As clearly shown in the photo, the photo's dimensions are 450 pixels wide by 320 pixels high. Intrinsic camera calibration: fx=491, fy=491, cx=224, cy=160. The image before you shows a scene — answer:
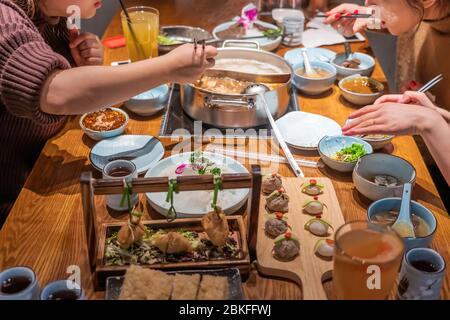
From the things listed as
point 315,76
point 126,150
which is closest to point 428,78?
point 315,76

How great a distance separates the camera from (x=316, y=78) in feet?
7.49

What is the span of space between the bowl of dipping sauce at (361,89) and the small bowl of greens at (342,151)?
381mm

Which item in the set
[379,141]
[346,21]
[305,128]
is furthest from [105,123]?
[346,21]

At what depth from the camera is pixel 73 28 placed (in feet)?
7.30

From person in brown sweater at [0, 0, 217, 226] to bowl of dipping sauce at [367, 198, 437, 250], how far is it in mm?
782

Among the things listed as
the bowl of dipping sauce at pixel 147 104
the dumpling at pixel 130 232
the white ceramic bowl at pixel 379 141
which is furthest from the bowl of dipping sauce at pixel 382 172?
the bowl of dipping sauce at pixel 147 104

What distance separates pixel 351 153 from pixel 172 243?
827mm

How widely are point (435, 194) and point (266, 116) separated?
0.70 metres

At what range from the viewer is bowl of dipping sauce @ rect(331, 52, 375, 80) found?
240 centimetres

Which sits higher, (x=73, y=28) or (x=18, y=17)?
(x=18, y=17)

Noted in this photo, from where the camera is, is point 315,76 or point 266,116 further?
point 315,76

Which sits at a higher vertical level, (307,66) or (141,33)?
(141,33)

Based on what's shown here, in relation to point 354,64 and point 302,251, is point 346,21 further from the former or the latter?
point 302,251

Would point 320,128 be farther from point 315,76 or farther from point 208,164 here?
point 208,164
